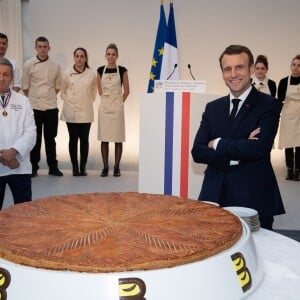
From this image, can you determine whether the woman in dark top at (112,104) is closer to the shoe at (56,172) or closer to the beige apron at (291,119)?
the shoe at (56,172)

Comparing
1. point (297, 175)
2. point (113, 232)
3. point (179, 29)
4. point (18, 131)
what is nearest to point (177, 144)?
point (18, 131)

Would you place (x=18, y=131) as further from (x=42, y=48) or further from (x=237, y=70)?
(x=42, y=48)

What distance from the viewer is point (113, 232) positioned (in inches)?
48.6

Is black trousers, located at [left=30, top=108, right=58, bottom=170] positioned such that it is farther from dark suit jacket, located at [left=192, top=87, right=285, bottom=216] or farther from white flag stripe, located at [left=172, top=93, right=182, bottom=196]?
dark suit jacket, located at [left=192, top=87, right=285, bottom=216]

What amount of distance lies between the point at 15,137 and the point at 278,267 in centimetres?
180

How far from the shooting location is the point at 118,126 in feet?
19.2

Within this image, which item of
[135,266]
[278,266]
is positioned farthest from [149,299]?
[278,266]

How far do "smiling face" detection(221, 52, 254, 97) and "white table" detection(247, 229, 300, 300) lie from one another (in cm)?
75

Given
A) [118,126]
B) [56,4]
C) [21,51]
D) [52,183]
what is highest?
[56,4]

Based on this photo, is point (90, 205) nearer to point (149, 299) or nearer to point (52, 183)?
point (149, 299)

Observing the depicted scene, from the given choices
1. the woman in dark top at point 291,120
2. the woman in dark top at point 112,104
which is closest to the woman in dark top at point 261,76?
the woman in dark top at point 291,120

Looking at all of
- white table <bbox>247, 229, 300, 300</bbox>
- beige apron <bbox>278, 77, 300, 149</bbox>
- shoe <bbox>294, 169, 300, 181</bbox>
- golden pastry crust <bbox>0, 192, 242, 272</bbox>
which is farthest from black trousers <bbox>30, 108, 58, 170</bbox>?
white table <bbox>247, 229, 300, 300</bbox>

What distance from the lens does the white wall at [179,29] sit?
6859 millimetres

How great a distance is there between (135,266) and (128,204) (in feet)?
1.70
